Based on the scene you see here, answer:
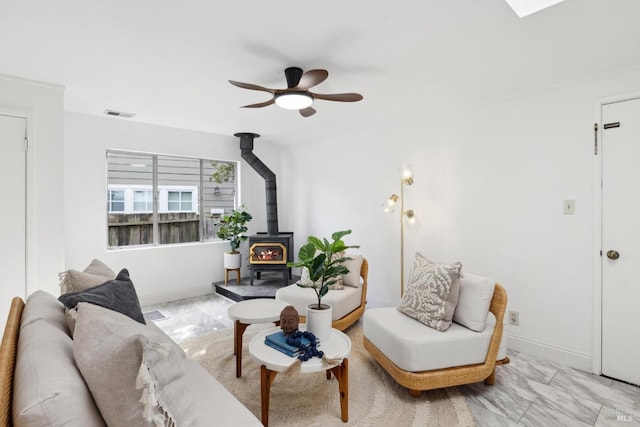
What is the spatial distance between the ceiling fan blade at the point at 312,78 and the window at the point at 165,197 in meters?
3.08

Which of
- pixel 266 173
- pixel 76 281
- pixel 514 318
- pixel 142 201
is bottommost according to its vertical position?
pixel 514 318

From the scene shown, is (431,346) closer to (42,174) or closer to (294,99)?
(294,99)

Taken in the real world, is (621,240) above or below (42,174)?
below

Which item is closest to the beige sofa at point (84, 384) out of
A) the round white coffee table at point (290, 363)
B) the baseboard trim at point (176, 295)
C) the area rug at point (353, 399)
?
the round white coffee table at point (290, 363)

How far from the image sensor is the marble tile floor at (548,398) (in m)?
2.01

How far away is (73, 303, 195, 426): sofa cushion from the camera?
2.82 ft

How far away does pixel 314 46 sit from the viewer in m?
2.16

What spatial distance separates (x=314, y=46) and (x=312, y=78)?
201 millimetres

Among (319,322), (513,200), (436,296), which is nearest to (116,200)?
(319,322)

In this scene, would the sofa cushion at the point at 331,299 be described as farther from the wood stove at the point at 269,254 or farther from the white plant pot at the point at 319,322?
the wood stove at the point at 269,254

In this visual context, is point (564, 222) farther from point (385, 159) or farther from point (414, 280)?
point (385, 159)

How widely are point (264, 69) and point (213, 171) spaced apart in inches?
116

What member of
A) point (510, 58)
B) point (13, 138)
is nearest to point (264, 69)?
point (510, 58)

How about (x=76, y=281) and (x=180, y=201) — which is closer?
(x=76, y=281)
